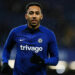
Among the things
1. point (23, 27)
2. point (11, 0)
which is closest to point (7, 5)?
point (11, 0)

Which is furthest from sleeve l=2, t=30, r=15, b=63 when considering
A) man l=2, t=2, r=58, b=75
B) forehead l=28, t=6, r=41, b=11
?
forehead l=28, t=6, r=41, b=11

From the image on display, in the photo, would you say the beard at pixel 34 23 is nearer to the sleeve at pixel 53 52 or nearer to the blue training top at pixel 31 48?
the blue training top at pixel 31 48

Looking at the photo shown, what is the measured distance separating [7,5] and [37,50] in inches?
438

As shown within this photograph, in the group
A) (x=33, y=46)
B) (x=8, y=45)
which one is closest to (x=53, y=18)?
(x=8, y=45)

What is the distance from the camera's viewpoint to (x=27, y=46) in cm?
421

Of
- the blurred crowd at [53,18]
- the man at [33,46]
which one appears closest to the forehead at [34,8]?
the man at [33,46]

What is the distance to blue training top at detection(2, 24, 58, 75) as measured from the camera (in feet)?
13.8

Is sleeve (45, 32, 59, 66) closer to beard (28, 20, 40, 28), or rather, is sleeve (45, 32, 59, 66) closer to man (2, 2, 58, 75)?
man (2, 2, 58, 75)

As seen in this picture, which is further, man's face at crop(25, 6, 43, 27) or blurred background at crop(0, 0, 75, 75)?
blurred background at crop(0, 0, 75, 75)

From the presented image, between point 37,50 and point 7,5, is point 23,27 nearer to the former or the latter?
point 37,50

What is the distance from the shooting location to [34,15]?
415cm

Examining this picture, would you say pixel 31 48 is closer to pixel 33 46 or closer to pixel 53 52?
pixel 33 46

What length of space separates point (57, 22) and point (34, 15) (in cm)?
1065

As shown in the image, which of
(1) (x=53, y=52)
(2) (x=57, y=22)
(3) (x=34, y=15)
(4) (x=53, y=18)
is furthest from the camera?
A: (2) (x=57, y=22)
